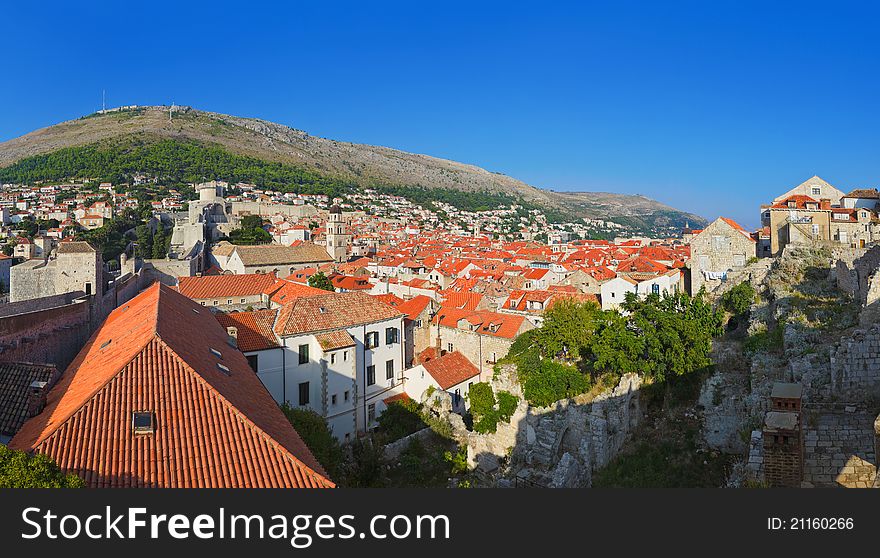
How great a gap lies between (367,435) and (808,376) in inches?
699

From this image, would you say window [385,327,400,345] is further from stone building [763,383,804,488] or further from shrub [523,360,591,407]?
stone building [763,383,804,488]

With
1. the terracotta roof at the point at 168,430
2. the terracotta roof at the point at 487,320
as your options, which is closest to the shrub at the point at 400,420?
the terracotta roof at the point at 487,320

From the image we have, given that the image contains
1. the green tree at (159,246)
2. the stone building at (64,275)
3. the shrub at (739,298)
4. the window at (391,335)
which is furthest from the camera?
the green tree at (159,246)

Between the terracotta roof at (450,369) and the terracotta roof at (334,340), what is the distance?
16.2 ft

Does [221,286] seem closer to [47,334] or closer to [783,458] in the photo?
[47,334]

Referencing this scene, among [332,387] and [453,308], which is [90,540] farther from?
[453,308]

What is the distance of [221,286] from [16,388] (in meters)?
27.6

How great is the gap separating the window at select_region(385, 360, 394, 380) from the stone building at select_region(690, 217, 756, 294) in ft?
57.4

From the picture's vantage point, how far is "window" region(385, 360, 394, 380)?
89.6 ft

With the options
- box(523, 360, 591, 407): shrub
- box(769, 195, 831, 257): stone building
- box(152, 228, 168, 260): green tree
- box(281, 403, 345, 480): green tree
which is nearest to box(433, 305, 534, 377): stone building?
box(523, 360, 591, 407): shrub

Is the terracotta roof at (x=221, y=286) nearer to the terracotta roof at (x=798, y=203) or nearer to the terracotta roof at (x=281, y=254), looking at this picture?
the terracotta roof at (x=281, y=254)

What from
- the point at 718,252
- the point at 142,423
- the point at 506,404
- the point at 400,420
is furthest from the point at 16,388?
the point at 718,252

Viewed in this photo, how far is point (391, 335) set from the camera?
1077 inches

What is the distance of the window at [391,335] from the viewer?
89.2ft
